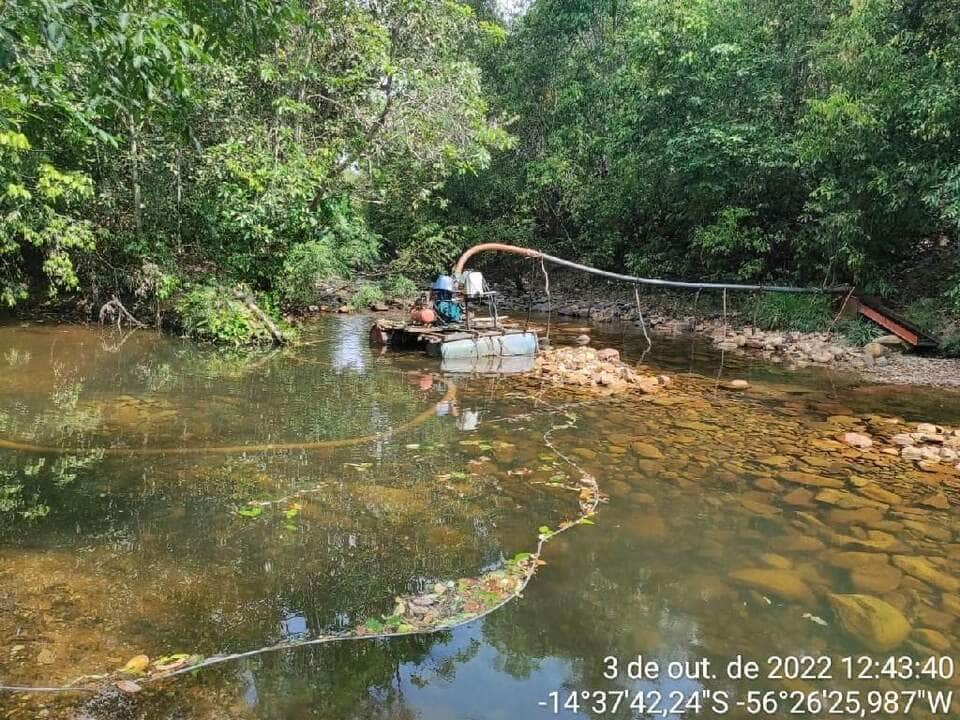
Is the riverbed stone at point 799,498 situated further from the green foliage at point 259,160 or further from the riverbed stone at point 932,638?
the green foliage at point 259,160

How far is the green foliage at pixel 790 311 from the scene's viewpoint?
13.5 meters

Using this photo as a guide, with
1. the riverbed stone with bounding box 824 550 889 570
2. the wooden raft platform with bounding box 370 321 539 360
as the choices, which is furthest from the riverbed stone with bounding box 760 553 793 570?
the wooden raft platform with bounding box 370 321 539 360

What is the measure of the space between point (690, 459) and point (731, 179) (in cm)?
1034

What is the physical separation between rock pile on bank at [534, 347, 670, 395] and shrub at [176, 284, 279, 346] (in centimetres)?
516

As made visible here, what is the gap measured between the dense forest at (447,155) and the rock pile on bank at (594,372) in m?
4.78

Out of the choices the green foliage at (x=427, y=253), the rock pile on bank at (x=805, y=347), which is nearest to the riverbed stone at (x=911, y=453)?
the rock pile on bank at (x=805, y=347)

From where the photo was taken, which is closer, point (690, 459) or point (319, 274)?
point (690, 459)

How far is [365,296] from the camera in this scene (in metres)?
17.9

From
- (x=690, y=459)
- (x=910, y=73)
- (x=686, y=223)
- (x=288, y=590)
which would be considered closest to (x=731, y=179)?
(x=686, y=223)

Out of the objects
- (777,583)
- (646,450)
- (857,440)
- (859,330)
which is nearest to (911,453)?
(857,440)

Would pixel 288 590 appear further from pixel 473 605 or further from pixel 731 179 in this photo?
pixel 731 179

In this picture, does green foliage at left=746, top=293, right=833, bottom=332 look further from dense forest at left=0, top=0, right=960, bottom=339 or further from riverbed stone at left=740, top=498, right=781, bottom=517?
riverbed stone at left=740, top=498, right=781, bottom=517

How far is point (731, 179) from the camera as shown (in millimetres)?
15047

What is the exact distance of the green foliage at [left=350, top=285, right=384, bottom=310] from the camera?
58.1 ft
